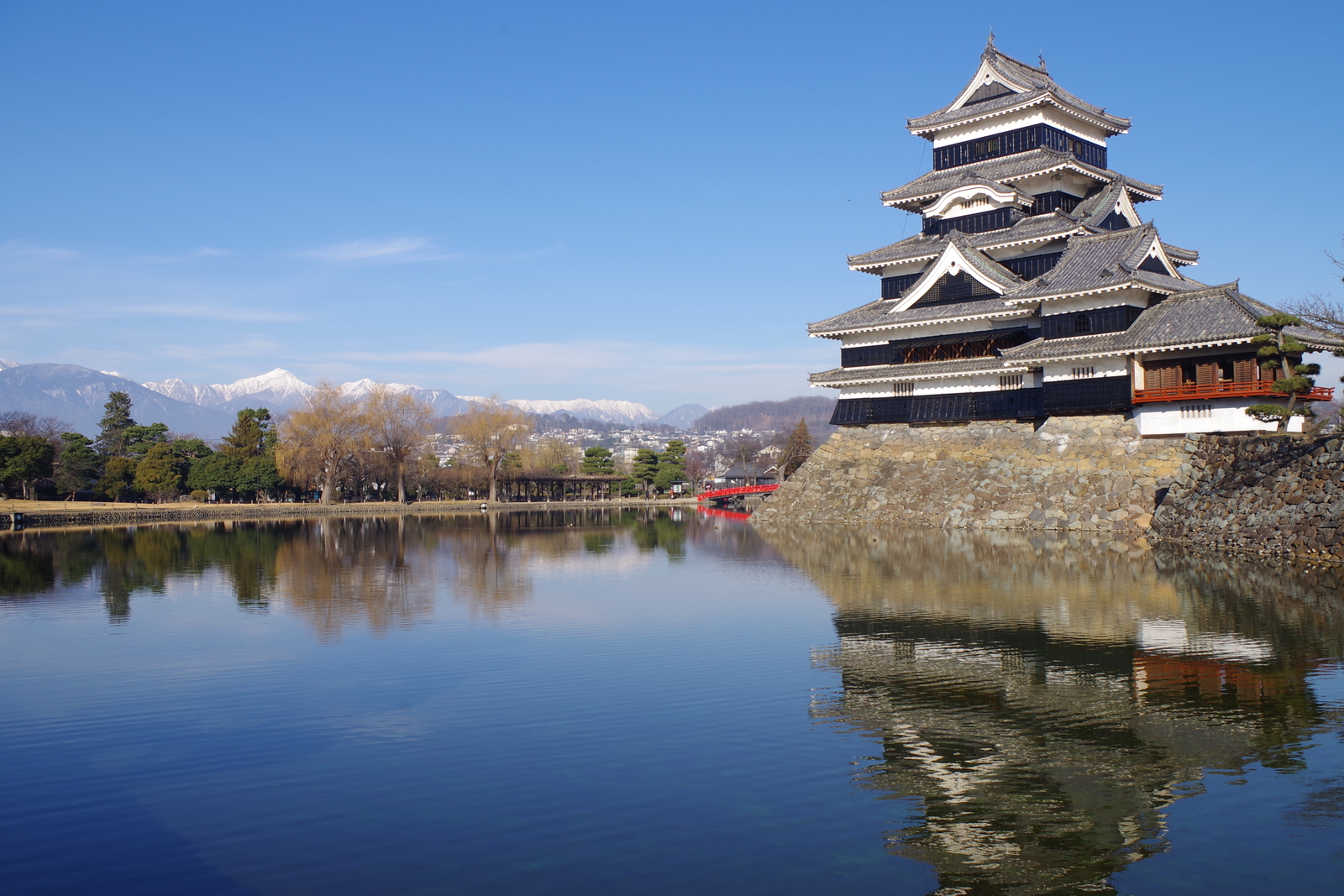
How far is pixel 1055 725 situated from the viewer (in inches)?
389

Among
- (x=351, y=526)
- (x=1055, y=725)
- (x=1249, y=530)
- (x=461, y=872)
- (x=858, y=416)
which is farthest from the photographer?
(x=351, y=526)

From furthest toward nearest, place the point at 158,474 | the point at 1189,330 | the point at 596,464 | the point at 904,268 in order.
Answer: the point at 596,464 < the point at 158,474 < the point at 904,268 < the point at 1189,330

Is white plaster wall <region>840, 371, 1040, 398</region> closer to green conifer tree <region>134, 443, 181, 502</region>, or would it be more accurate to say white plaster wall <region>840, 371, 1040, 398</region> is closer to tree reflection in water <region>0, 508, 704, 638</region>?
tree reflection in water <region>0, 508, 704, 638</region>

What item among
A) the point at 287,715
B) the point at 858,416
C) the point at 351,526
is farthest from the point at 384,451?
the point at 287,715

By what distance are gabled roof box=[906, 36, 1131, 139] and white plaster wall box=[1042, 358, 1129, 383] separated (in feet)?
38.7

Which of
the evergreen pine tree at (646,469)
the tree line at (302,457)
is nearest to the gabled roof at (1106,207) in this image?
the tree line at (302,457)

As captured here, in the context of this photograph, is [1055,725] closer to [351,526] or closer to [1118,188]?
[1118,188]

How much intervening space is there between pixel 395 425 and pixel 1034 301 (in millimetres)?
Result: 50453

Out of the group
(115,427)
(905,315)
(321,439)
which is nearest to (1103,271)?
(905,315)

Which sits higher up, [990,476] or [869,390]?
[869,390]

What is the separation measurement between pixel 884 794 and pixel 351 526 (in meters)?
47.8

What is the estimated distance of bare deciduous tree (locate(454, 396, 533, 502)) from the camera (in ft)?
257

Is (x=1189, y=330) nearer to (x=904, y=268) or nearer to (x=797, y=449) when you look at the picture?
(x=904, y=268)

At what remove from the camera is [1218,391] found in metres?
30.0
